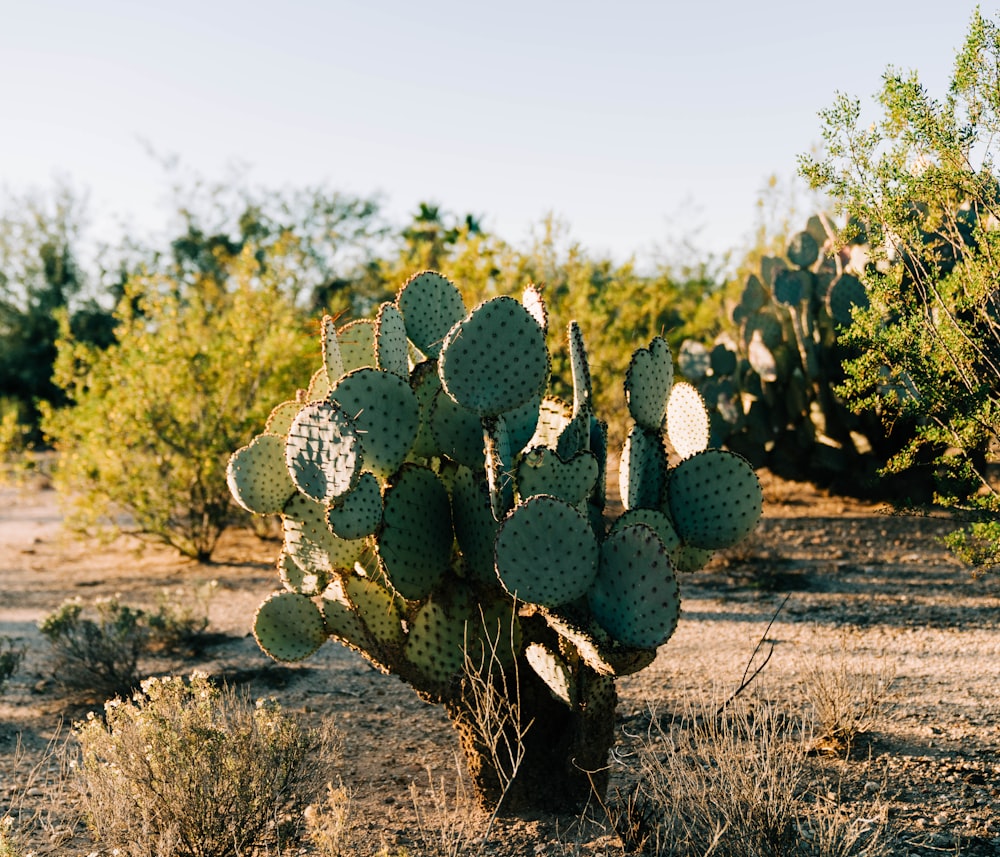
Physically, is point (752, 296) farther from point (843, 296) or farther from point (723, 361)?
point (843, 296)

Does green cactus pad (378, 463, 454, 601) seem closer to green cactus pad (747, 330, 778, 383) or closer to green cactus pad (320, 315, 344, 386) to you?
green cactus pad (320, 315, 344, 386)

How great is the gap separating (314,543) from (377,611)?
39cm

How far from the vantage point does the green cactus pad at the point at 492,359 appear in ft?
10.1

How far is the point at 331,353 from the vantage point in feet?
12.3

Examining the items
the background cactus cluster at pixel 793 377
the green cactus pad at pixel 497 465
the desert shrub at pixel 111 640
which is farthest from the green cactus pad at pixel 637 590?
the background cactus cluster at pixel 793 377

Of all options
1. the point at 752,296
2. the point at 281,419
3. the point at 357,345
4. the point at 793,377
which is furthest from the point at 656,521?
the point at 752,296

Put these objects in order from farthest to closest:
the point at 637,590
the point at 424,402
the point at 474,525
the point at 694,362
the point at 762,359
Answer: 1. the point at 694,362
2. the point at 762,359
3. the point at 424,402
4. the point at 474,525
5. the point at 637,590

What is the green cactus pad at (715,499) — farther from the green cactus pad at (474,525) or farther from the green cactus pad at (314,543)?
the green cactus pad at (314,543)

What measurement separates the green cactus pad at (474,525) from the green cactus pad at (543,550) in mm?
324

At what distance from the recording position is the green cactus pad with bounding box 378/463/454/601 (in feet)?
11.1

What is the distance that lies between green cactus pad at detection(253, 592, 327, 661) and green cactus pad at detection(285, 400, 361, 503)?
0.65 metres

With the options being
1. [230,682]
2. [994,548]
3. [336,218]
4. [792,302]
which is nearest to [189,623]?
[230,682]

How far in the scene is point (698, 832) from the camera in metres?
3.00

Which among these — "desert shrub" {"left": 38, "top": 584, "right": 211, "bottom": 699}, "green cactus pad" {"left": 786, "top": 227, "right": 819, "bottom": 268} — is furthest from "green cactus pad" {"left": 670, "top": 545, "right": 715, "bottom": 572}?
"green cactus pad" {"left": 786, "top": 227, "right": 819, "bottom": 268}
